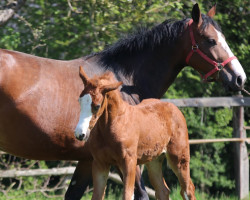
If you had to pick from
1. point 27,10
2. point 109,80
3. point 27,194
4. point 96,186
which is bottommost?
point 27,194

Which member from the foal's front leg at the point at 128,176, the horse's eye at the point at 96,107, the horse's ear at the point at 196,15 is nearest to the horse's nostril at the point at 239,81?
the horse's ear at the point at 196,15

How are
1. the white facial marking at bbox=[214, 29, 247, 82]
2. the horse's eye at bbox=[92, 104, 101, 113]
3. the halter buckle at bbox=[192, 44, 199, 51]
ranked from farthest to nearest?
the halter buckle at bbox=[192, 44, 199, 51] < the white facial marking at bbox=[214, 29, 247, 82] < the horse's eye at bbox=[92, 104, 101, 113]

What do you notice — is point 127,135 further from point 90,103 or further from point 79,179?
point 79,179

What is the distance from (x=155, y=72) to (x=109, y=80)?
1265mm

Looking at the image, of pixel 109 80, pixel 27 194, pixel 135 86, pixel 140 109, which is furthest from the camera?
pixel 27 194

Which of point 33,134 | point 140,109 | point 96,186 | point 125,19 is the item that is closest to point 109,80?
point 140,109

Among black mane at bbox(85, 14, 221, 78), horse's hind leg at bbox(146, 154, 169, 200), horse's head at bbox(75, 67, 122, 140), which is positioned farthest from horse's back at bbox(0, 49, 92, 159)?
horse's head at bbox(75, 67, 122, 140)

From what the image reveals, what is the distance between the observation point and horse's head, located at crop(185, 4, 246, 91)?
15.0ft

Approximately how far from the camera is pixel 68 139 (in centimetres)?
437

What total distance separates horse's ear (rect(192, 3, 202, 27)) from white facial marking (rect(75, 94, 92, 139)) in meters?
1.73

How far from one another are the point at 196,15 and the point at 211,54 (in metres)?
0.37

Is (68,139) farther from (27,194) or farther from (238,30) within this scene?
(238,30)

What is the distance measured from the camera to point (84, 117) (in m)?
3.27

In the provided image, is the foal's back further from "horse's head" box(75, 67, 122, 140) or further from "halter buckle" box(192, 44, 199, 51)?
"halter buckle" box(192, 44, 199, 51)
